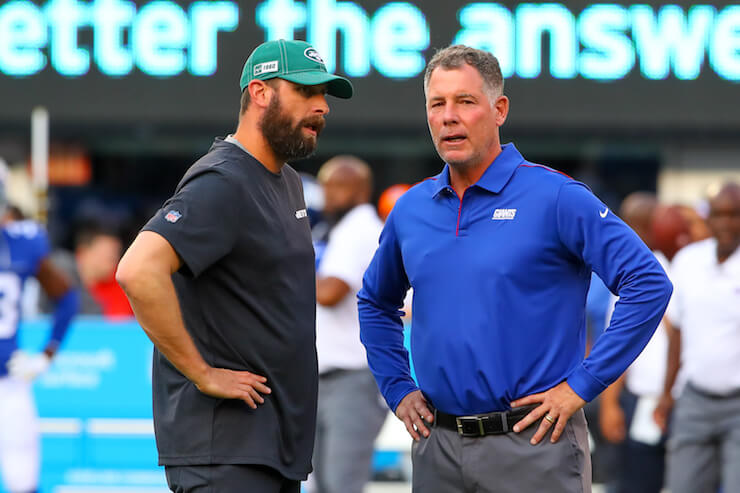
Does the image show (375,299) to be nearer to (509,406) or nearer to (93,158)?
(509,406)

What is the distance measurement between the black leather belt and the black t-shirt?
0.54 m

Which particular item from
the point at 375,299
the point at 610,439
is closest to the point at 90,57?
the point at 610,439

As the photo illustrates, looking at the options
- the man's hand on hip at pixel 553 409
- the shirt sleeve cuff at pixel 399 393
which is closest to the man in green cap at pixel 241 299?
the shirt sleeve cuff at pixel 399 393

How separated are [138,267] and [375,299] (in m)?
0.98

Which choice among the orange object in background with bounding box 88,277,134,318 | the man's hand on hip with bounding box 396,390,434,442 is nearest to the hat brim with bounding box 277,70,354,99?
the man's hand on hip with bounding box 396,390,434,442

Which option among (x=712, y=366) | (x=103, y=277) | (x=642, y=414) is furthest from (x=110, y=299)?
(x=712, y=366)

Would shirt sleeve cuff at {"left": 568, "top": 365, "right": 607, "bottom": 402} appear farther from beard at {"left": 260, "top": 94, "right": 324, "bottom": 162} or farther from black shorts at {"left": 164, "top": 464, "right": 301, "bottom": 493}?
beard at {"left": 260, "top": 94, "right": 324, "bottom": 162}

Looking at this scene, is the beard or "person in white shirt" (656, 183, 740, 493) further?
"person in white shirt" (656, 183, 740, 493)

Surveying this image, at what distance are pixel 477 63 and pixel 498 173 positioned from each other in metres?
0.36

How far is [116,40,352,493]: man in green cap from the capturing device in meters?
3.43

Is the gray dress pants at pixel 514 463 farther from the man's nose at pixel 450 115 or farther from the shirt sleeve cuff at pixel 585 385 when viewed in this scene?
the man's nose at pixel 450 115

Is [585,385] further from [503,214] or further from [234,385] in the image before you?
[234,385]

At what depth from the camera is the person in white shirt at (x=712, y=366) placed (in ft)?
18.3

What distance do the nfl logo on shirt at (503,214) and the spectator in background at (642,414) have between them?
9.38 feet
